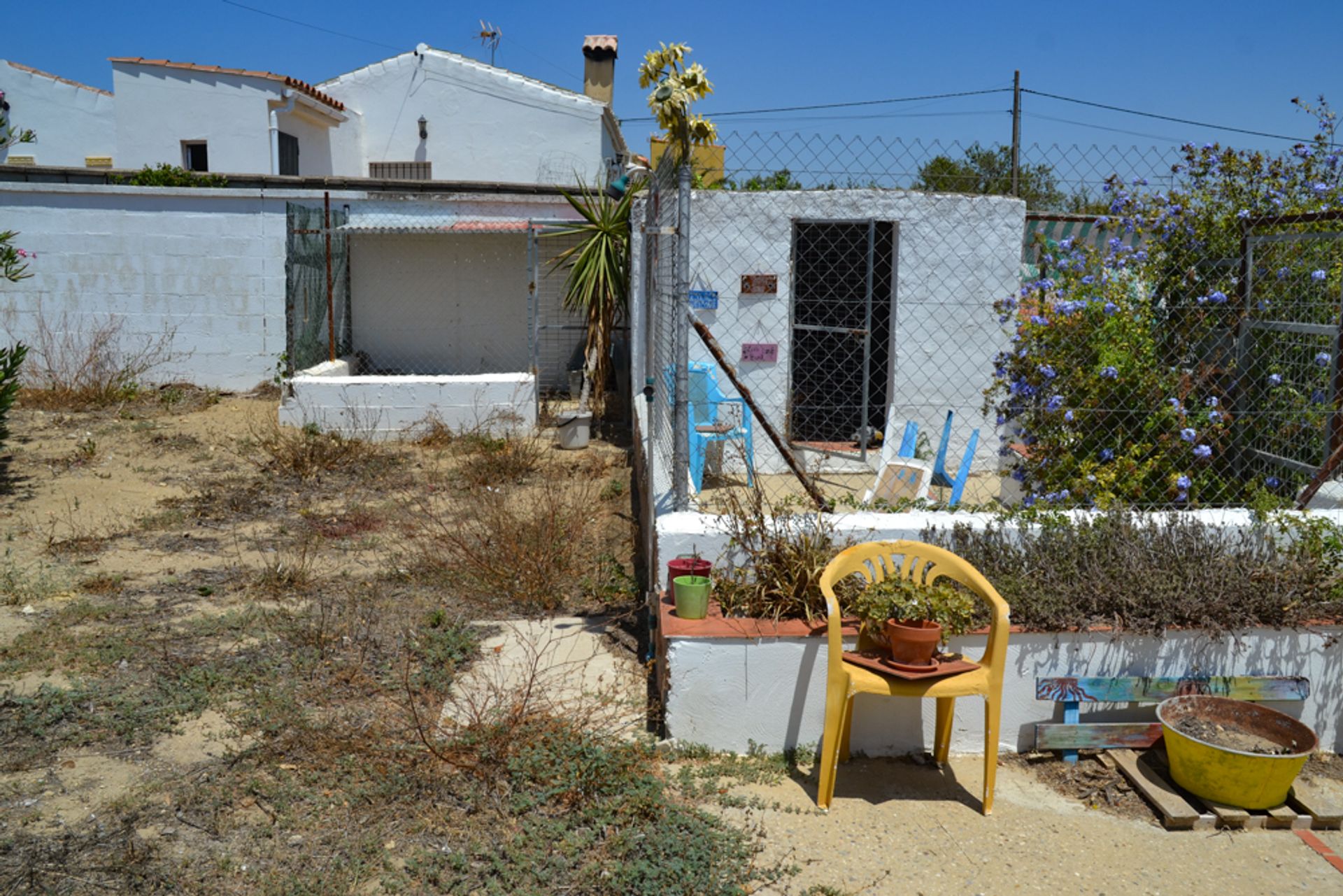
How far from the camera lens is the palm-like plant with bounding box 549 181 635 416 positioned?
11078 mm

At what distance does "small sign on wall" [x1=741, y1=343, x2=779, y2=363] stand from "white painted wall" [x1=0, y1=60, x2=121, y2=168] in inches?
659

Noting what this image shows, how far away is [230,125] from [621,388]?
10.3 meters

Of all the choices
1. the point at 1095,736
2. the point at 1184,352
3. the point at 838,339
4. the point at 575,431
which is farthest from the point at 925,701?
the point at 575,431

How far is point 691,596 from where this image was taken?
12.7ft

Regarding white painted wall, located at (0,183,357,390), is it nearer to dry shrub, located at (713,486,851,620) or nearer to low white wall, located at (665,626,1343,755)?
dry shrub, located at (713,486,851,620)

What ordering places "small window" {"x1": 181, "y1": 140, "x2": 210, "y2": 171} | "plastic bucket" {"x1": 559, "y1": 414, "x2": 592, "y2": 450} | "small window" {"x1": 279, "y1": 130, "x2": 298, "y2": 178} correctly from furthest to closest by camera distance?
"small window" {"x1": 181, "y1": 140, "x2": 210, "y2": 171}
"small window" {"x1": 279, "y1": 130, "x2": 298, "y2": 178}
"plastic bucket" {"x1": 559, "y1": 414, "x2": 592, "y2": 450}

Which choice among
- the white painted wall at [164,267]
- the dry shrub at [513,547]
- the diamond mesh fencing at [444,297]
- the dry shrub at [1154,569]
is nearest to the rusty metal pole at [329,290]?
the diamond mesh fencing at [444,297]

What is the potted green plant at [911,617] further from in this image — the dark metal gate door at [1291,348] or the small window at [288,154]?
the small window at [288,154]

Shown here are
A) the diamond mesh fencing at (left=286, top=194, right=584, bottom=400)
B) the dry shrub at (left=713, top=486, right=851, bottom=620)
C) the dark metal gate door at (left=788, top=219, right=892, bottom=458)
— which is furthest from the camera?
the diamond mesh fencing at (left=286, top=194, right=584, bottom=400)

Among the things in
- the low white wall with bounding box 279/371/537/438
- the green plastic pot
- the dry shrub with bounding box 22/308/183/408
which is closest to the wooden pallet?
the green plastic pot

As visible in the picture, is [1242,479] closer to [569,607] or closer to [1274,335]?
[1274,335]

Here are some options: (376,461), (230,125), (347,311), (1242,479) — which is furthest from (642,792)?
(230,125)

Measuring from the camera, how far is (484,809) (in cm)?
337

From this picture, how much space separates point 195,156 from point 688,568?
57.6 ft
